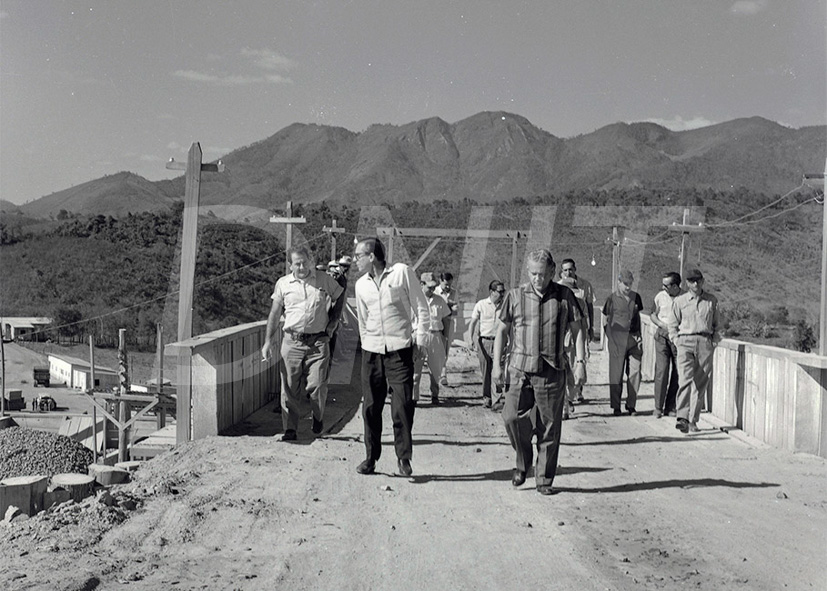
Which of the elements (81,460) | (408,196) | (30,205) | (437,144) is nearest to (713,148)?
(437,144)

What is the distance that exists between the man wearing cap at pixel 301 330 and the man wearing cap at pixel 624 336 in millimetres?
4196

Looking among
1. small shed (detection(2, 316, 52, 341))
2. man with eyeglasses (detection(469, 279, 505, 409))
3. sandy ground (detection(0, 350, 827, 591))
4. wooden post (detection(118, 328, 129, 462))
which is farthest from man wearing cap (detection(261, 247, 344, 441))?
small shed (detection(2, 316, 52, 341))

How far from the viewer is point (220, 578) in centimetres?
505

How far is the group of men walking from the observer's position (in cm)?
703

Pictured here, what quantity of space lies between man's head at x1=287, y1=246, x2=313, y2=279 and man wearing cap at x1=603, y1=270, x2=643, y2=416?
176 inches

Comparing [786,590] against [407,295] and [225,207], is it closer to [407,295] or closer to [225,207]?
[407,295]

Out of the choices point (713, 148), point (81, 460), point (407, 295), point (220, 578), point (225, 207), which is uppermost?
point (713, 148)

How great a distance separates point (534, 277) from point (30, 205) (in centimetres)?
12712

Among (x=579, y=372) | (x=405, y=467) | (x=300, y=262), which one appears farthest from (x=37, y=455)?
(x=405, y=467)

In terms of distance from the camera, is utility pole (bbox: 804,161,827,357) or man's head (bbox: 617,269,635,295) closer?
utility pole (bbox: 804,161,827,357)

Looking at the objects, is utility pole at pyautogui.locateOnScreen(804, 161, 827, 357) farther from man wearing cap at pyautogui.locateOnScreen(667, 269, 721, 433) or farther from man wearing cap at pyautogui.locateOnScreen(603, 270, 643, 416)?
man wearing cap at pyautogui.locateOnScreen(603, 270, 643, 416)

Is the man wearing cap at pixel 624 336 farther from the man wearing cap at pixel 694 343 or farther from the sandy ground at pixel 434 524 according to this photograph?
the sandy ground at pixel 434 524

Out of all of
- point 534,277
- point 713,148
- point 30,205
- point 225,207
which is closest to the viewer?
point 534,277

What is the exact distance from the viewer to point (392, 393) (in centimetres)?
749
